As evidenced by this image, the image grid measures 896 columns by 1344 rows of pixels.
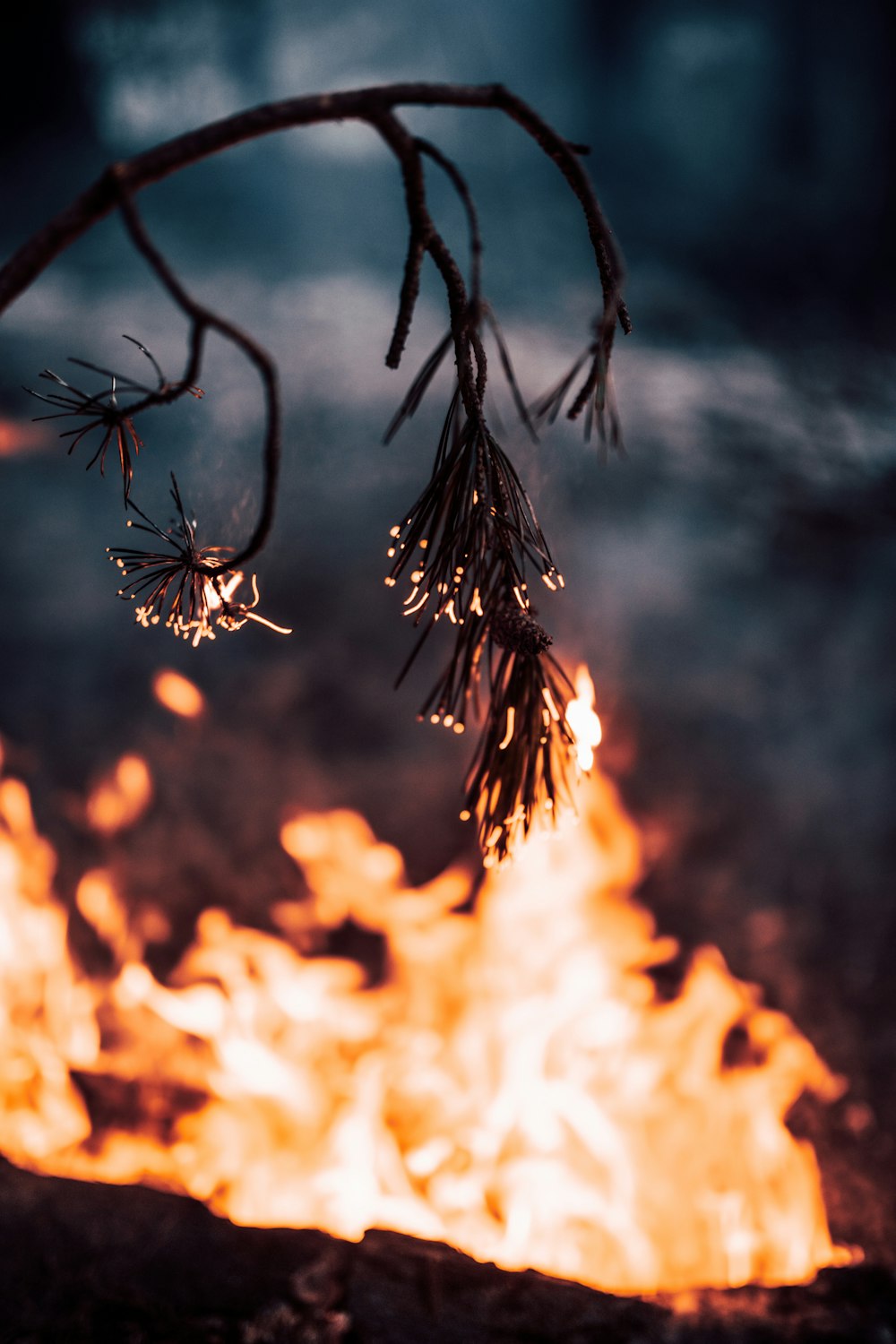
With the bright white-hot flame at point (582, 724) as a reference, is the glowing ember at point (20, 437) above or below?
above

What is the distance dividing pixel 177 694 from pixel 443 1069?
103 cm

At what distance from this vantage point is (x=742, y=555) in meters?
1.99

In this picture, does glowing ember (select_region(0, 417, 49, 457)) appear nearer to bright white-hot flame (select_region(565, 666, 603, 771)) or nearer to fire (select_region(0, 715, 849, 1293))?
fire (select_region(0, 715, 849, 1293))

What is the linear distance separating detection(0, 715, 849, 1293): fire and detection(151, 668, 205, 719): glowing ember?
0.36 metres

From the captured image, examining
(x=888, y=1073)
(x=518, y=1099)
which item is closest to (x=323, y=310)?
(x=518, y=1099)

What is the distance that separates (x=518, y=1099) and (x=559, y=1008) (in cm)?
19

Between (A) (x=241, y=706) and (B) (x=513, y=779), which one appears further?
(A) (x=241, y=706)

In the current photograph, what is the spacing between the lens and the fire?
1.51 m

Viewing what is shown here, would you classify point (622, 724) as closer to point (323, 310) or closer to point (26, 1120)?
point (323, 310)

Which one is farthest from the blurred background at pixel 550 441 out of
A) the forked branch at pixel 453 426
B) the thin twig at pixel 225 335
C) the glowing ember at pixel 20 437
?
the thin twig at pixel 225 335

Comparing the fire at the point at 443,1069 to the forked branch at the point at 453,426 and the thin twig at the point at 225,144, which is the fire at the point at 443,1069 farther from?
the thin twig at the point at 225,144

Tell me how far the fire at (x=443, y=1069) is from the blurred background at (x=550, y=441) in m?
0.10

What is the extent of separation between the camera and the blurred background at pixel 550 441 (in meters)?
1.67

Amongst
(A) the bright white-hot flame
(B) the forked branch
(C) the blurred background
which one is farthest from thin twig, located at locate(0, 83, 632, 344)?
(C) the blurred background
